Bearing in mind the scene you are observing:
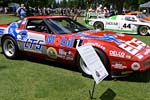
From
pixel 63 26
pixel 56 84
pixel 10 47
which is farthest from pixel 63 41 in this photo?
pixel 10 47

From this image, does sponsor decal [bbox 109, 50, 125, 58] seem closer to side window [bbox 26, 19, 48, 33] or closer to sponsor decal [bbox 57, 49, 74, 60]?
sponsor decal [bbox 57, 49, 74, 60]

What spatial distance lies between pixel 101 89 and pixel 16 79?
1.90 metres

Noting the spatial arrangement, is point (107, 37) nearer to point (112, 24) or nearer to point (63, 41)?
point (63, 41)

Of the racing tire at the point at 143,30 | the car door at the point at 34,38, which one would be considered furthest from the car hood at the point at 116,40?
the racing tire at the point at 143,30

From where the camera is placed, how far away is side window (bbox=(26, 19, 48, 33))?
799 centimetres

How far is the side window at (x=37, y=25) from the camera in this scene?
7991mm

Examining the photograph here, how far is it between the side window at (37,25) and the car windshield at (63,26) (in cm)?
18

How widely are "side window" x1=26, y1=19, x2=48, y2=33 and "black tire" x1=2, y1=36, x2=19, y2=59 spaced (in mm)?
628

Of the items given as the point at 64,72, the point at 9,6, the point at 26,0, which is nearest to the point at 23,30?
the point at 64,72

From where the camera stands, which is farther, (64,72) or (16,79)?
(64,72)

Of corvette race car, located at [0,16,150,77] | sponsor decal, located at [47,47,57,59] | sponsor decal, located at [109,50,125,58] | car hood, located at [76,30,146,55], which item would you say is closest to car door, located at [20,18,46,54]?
corvette race car, located at [0,16,150,77]

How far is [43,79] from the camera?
22.3 ft

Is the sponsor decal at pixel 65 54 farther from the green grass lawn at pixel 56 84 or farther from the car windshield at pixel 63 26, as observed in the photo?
the car windshield at pixel 63 26

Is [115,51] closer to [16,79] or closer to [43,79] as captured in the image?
[43,79]
